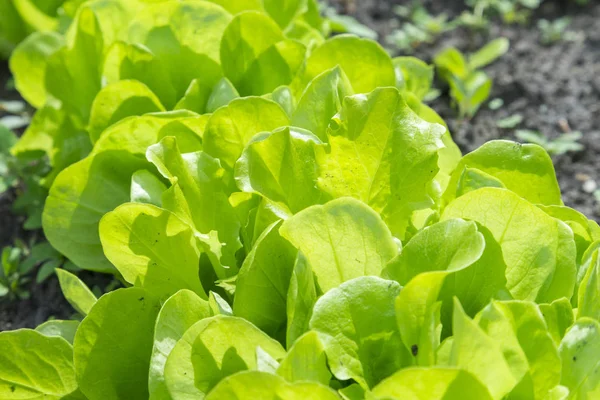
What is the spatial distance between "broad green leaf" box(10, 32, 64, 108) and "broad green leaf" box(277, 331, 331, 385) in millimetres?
1786

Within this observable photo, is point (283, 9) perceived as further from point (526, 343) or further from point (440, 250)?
point (526, 343)

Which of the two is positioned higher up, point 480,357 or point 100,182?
point 480,357

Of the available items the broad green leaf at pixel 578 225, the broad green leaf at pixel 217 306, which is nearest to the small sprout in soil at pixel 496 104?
the broad green leaf at pixel 578 225

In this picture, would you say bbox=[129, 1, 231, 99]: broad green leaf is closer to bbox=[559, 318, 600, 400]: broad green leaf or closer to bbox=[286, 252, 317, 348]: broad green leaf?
bbox=[286, 252, 317, 348]: broad green leaf

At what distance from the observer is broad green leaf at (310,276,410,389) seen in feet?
4.32

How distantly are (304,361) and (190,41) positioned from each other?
1.25 m

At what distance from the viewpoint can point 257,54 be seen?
7.09 feet

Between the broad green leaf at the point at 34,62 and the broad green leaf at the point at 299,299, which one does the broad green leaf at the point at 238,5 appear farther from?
the broad green leaf at the point at 299,299

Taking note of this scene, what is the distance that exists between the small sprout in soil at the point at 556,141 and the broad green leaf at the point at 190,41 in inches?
44.3

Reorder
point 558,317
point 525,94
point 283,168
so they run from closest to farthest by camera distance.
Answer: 1. point 558,317
2. point 283,168
3. point 525,94

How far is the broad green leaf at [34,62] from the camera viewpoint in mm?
2680

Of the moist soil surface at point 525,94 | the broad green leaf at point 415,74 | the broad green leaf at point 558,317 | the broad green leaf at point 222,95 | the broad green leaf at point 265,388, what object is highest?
the broad green leaf at point 265,388

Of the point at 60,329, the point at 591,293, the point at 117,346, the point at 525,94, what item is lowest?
the point at 525,94

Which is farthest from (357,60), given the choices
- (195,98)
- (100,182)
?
(100,182)
